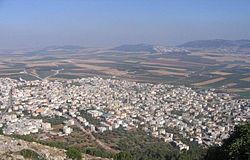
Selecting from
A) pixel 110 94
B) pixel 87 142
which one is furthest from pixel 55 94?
pixel 87 142

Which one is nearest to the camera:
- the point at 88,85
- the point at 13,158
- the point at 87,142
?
the point at 13,158

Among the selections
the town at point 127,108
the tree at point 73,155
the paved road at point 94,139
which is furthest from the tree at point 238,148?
the town at point 127,108

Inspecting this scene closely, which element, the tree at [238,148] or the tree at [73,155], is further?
the tree at [73,155]

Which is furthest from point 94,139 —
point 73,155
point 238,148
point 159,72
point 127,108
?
point 159,72

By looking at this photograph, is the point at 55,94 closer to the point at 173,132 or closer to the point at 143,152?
the point at 173,132

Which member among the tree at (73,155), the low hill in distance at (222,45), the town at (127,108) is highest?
the tree at (73,155)

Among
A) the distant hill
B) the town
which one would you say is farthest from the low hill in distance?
the town

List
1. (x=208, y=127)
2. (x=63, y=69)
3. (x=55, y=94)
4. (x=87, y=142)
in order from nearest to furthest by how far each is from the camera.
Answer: (x=87, y=142) < (x=208, y=127) < (x=55, y=94) < (x=63, y=69)

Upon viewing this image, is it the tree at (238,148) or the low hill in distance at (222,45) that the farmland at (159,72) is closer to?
the tree at (238,148)
